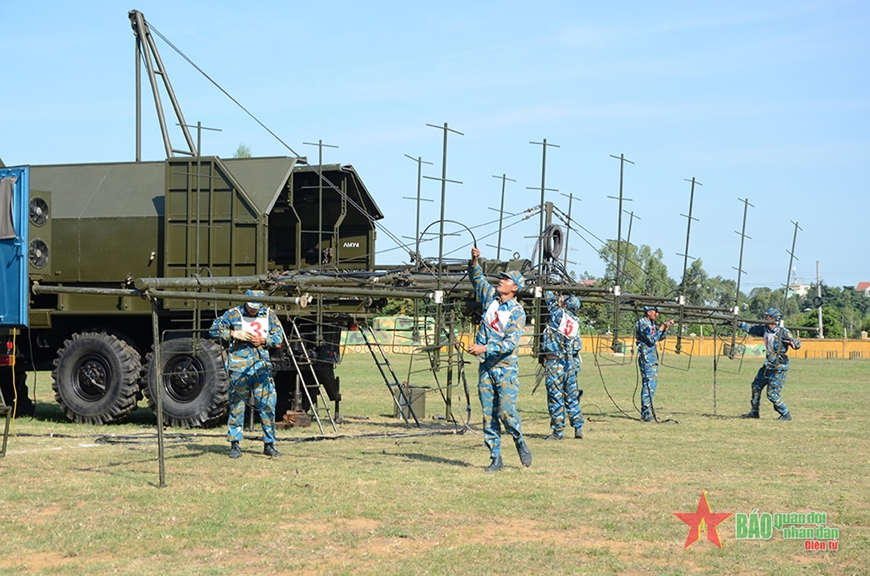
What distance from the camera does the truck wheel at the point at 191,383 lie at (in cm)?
1445

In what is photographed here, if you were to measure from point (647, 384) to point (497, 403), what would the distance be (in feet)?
24.9

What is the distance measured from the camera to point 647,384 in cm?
1773

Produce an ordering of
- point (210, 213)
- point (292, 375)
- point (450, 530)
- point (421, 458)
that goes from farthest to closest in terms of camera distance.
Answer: point (292, 375), point (210, 213), point (421, 458), point (450, 530)

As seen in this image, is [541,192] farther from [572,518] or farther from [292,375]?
[572,518]

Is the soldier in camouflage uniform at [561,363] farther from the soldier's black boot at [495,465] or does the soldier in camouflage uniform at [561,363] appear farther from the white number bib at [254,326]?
the white number bib at [254,326]

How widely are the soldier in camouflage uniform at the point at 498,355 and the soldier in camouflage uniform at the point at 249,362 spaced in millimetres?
2552

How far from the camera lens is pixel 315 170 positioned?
603 inches

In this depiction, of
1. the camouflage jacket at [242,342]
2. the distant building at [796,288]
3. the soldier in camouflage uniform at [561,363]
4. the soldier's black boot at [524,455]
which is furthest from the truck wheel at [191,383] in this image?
the distant building at [796,288]

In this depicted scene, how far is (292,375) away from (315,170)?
309 cm

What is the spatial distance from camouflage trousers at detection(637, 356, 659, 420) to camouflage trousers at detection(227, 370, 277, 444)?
7.82 metres

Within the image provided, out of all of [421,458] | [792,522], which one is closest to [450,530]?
[792,522]

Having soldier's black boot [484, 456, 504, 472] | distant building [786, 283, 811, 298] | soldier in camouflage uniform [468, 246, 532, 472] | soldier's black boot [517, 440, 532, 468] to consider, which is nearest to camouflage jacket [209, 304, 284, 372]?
soldier in camouflage uniform [468, 246, 532, 472]

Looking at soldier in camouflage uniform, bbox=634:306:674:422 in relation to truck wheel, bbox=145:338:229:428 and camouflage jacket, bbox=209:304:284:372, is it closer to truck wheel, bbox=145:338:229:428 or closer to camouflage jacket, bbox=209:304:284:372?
truck wheel, bbox=145:338:229:428

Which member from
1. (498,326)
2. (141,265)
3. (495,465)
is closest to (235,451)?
(495,465)
